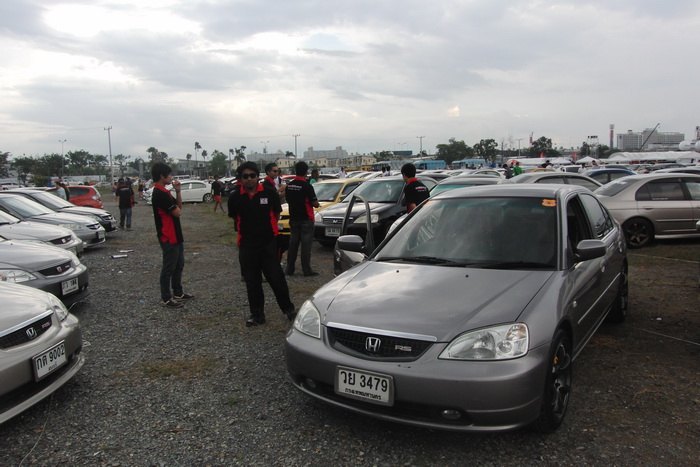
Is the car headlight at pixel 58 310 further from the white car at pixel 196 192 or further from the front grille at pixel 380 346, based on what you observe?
the white car at pixel 196 192

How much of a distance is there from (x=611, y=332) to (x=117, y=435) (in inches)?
175

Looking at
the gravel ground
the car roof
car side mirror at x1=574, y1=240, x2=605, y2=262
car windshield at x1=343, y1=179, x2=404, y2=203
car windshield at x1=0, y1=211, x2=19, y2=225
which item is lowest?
the gravel ground

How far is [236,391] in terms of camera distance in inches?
151

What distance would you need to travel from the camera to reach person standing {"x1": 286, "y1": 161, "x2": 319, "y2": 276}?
7738 mm

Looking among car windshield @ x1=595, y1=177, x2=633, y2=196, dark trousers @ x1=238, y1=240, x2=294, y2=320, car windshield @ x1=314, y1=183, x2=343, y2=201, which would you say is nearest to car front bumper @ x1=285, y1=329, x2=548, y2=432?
dark trousers @ x1=238, y1=240, x2=294, y2=320

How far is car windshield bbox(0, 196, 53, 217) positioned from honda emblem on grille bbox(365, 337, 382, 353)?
10594 millimetres

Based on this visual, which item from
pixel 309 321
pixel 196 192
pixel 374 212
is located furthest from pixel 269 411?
pixel 196 192

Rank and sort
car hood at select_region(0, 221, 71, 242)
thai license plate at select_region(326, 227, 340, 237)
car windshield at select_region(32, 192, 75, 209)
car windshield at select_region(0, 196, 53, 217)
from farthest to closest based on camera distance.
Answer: car windshield at select_region(32, 192, 75, 209)
car windshield at select_region(0, 196, 53, 217)
thai license plate at select_region(326, 227, 340, 237)
car hood at select_region(0, 221, 71, 242)

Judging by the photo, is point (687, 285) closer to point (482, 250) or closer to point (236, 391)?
point (482, 250)

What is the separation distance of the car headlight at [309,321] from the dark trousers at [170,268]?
10.7 ft

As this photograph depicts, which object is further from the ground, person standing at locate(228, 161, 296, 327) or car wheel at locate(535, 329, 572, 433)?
person standing at locate(228, 161, 296, 327)

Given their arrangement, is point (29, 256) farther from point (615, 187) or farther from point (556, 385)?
point (615, 187)

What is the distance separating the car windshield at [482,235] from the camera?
140 inches

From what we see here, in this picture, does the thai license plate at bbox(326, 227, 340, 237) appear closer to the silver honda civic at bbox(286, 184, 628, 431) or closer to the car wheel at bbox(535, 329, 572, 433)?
the silver honda civic at bbox(286, 184, 628, 431)
